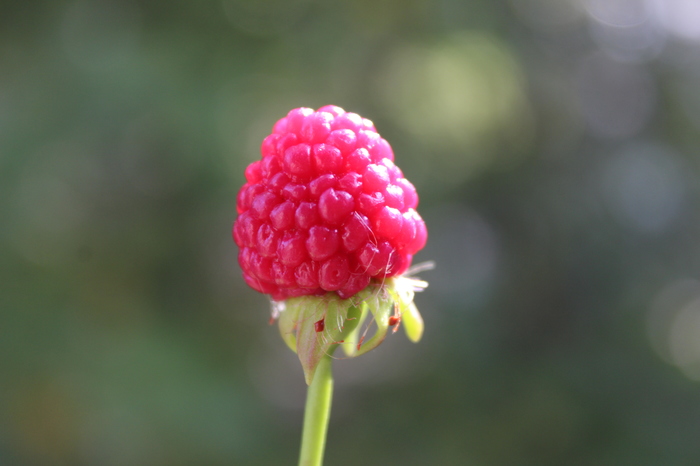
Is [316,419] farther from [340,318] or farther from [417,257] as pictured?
[417,257]

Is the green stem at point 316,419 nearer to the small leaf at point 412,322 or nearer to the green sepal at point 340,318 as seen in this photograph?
the green sepal at point 340,318

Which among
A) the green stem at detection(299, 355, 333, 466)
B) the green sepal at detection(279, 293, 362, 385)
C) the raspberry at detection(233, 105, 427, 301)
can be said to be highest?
the raspberry at detection(233, 105, 427, 301)

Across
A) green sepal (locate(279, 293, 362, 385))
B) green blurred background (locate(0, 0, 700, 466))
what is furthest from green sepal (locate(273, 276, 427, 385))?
green blurred background (locate(0, 0, 700, 466))

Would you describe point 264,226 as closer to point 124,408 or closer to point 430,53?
point 124,408

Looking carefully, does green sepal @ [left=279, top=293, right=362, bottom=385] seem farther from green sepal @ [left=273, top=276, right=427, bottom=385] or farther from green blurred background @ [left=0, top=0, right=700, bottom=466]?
green blurred background @ [left=0, top=0, right=700, bottom=466]

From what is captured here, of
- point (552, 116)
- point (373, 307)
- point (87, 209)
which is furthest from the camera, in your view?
point (552, 116)

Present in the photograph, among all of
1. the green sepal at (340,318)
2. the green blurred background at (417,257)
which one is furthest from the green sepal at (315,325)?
the green blurred background at (417,257)

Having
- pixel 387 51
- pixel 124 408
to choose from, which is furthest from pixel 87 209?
pixel 387 51
